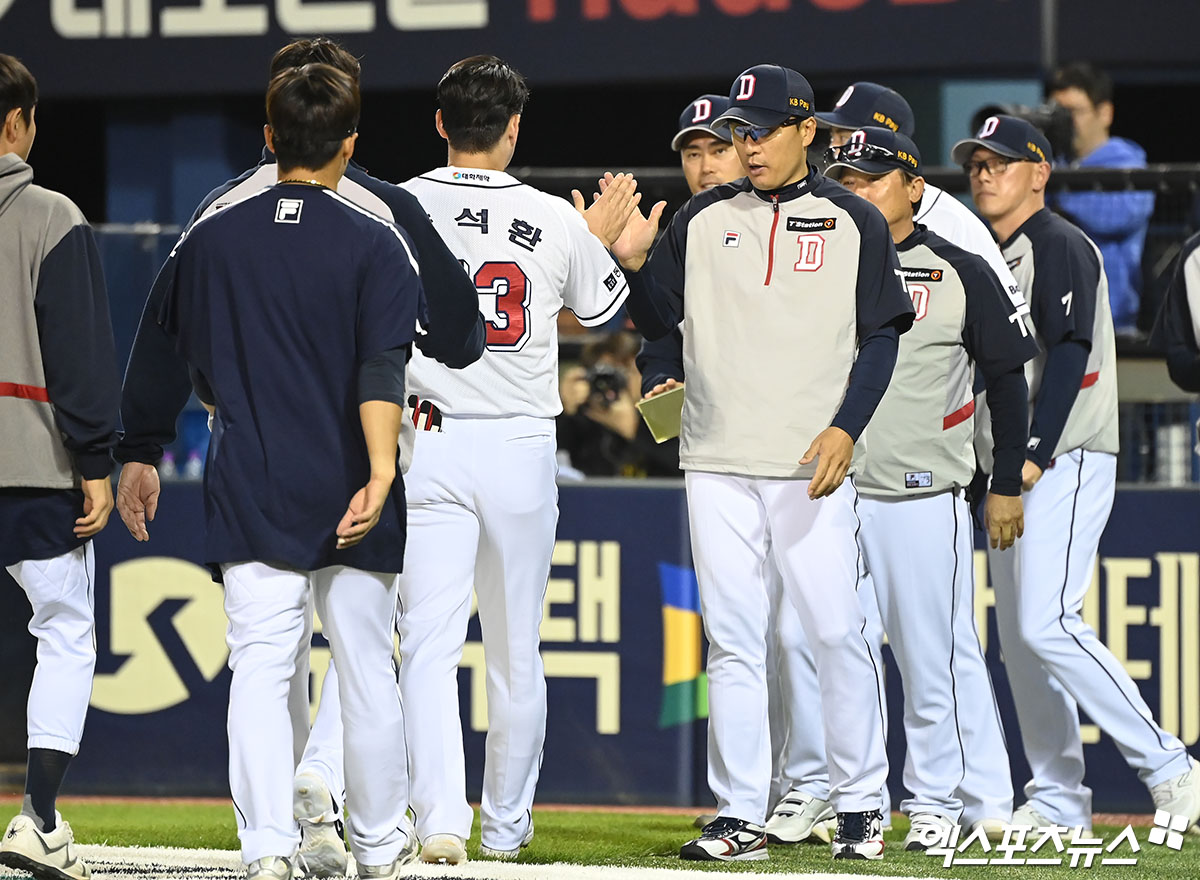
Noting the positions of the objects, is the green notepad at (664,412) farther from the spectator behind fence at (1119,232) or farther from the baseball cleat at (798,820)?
the spectator behind fence at (1119,232)

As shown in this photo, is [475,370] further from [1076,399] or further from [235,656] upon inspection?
[1076,399]

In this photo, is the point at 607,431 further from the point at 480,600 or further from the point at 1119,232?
the point at 480,600

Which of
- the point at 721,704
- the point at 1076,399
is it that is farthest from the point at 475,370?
the point at 1076,399

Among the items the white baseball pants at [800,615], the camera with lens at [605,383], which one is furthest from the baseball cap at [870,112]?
the camera with lens at [605,383]

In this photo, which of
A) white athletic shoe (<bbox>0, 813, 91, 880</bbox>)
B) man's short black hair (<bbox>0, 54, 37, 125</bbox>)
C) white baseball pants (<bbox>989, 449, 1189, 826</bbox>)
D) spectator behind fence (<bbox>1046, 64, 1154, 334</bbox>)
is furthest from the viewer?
spectator behind fence (<bbox>1046, 64, 1154, 334</bbox>)

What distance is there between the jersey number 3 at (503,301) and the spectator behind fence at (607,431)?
2624 millimetres

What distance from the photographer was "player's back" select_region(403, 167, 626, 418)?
A: 4.46 meters

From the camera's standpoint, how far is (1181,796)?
→ 5.30 metres

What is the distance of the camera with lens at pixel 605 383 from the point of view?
738cm

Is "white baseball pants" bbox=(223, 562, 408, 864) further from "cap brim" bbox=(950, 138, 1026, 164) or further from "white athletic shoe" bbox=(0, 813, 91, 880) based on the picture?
"cap brim" bbox=(950, 138, 1026, 164)

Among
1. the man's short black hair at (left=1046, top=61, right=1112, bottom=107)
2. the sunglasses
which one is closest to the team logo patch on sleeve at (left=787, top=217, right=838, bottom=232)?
the sunglasses

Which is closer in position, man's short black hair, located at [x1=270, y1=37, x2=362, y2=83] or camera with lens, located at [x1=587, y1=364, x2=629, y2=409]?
man's short black hair, located at [x1=270, y1=37, x2=362, y2=83]

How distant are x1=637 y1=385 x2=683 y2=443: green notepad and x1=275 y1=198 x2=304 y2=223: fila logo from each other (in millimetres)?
1541

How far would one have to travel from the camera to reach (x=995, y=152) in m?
5.61
